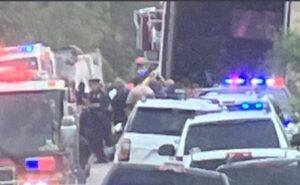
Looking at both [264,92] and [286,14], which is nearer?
[264,92]

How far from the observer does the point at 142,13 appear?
33.2m

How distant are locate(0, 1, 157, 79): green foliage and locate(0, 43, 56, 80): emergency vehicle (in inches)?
878

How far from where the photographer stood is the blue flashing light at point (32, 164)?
14.7m

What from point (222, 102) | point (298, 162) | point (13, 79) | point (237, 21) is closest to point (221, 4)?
point (237, 21)

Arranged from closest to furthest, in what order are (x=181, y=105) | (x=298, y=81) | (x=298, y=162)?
(x=298, y=162) < (x=181, y=105) < (x=298, y=81)

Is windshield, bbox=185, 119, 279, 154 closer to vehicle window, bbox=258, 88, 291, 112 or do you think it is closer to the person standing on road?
vehicle window, bbox=258, 88, 291, 112

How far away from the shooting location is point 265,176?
472 inches

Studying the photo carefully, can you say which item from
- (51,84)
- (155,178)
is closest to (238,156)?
(51,84)

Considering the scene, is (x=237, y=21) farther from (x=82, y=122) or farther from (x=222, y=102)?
(x=222, y=102)

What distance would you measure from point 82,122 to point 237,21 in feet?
18.0

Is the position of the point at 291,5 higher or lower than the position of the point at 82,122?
higher

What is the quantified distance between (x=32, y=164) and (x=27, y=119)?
0.81 m

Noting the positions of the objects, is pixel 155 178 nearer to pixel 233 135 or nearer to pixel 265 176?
pixel 265 176

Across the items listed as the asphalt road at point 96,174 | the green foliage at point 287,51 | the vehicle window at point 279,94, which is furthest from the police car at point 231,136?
the vehicle window at point 279,94
